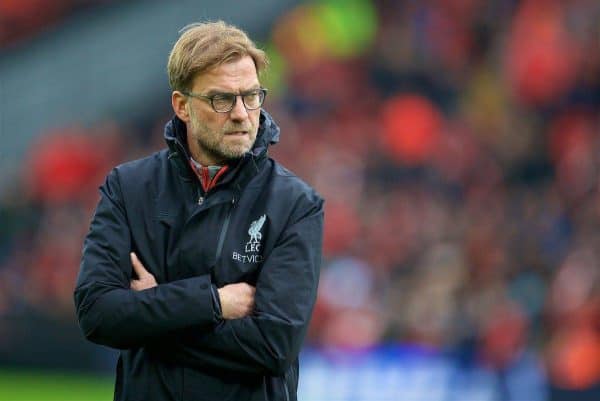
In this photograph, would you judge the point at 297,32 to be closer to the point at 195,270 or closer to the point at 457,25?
the point at 457,25

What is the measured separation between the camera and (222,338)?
3105 millimetres

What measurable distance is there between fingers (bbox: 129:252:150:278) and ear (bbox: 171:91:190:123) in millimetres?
416

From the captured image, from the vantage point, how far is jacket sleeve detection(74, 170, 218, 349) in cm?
309

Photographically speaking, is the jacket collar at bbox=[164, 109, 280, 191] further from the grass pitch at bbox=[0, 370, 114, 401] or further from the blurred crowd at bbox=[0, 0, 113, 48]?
the blurred crowd at bbox=[0, 0, 113, 48]

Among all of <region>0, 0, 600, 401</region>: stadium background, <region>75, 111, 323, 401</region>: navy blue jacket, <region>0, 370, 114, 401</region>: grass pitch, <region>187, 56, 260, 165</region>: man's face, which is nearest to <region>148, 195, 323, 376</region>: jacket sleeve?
<region>75, 111, 323, 401</region>: navy blue jacket

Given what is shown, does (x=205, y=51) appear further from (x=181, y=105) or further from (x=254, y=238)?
(x=254, y=238)

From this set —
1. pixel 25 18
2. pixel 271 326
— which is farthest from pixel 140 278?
pixel 25 18

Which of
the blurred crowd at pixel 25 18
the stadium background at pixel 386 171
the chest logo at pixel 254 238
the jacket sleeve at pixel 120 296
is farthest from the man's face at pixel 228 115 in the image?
the blurred crowd at pixel 25 18

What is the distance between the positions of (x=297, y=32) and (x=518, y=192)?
10.9ft

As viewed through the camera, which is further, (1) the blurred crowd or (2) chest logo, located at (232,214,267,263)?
(1) the blurred crowd

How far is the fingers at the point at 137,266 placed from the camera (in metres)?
3.21

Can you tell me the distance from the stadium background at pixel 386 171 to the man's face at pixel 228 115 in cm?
506

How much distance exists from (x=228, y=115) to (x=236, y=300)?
0.51 metres

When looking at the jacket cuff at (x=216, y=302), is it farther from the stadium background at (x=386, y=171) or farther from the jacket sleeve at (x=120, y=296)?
the stadium background at (x=386, y=171)
